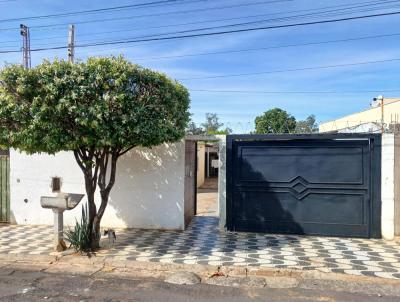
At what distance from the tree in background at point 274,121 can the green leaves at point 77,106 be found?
39.0 m

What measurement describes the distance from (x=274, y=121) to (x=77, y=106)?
41665 millimetres

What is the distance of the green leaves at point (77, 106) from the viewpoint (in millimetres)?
6523

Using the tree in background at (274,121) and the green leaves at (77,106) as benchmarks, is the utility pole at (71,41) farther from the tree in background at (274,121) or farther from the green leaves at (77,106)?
the tree in background at (274,121)

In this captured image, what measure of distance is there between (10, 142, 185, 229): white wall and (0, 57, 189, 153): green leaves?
8.02 ft

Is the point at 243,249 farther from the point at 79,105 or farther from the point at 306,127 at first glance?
the point at 306,127

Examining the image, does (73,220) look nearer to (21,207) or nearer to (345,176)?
(21,207)

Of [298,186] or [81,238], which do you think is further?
[298,186]

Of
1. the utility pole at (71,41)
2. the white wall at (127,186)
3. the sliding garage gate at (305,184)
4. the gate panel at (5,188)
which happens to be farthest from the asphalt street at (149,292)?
the utility pole at (71,41)

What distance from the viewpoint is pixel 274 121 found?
46.8 m

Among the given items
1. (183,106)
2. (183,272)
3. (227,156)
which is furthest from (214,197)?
(183,272)

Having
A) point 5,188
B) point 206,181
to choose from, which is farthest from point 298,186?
point 206,181

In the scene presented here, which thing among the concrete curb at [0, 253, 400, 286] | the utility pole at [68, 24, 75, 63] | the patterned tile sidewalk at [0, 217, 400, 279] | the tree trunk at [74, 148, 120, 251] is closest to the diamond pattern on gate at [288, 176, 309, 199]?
the patterned tile sidewalk at [0, 217, 400, 279]

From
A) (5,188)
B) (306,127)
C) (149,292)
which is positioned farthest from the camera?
(306,127)

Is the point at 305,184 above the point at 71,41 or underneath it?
underneath
